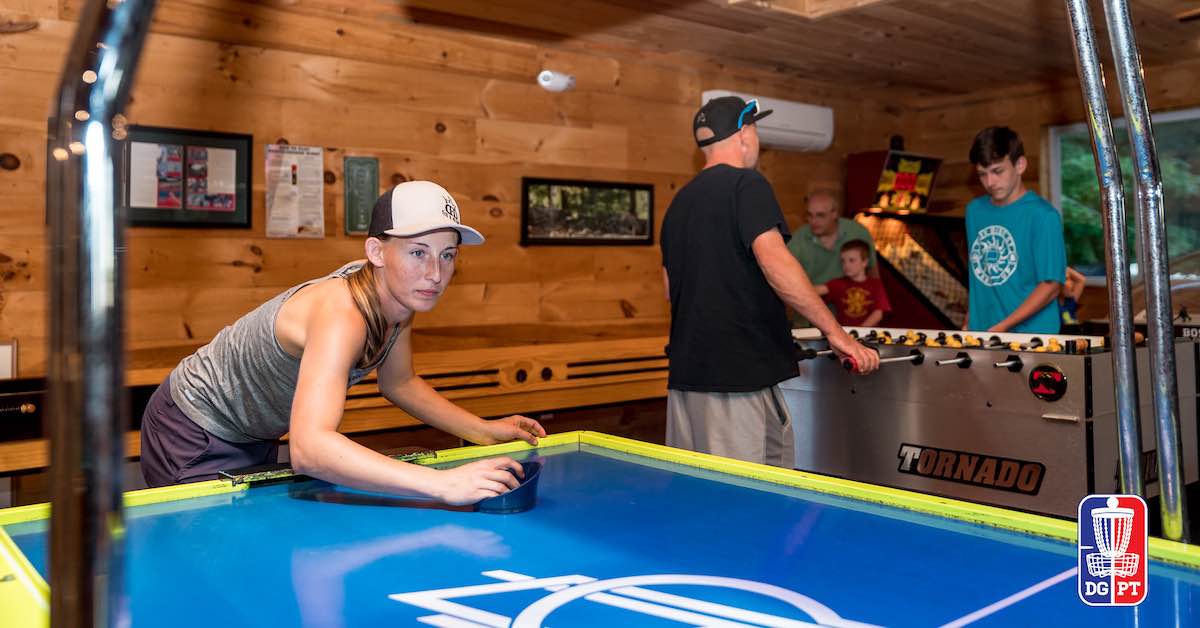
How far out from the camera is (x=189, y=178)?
161 inches

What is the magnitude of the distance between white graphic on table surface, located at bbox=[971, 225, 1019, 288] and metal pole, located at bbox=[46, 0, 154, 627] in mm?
3736

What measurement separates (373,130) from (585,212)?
49.4 inches

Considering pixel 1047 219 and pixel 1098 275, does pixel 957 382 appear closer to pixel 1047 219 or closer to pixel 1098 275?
pixel 1047 219

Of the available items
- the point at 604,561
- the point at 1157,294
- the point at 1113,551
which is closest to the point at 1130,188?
the point at 1157,294

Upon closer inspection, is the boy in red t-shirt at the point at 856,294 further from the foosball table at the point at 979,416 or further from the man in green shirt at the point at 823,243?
the foosball table at the point at 979,416

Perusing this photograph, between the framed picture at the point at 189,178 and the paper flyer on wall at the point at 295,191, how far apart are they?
11 cm

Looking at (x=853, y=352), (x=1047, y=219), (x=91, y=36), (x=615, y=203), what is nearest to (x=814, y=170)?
(x=615, y=203)

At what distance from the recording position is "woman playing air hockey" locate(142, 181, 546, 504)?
1.75m

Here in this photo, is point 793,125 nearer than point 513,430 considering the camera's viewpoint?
No

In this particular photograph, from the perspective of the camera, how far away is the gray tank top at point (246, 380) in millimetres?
2146

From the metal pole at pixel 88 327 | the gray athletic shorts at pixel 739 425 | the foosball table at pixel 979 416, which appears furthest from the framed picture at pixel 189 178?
the metal pole at pixel 88 327

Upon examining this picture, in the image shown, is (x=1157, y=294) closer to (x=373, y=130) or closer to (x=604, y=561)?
(x=604, y=561)

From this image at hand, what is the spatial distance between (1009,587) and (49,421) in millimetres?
1207

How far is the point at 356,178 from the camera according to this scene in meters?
4.55
